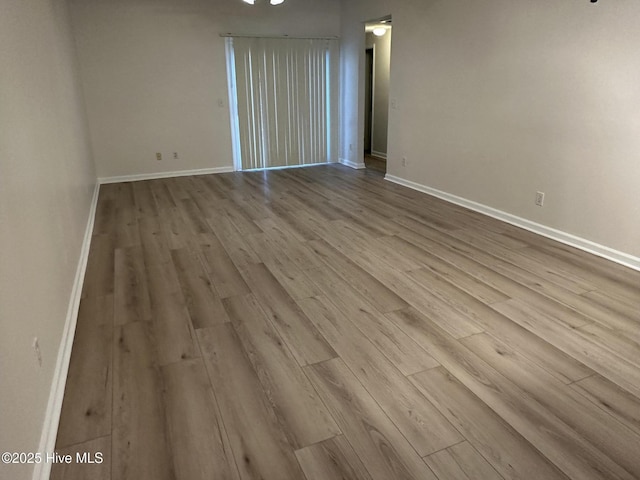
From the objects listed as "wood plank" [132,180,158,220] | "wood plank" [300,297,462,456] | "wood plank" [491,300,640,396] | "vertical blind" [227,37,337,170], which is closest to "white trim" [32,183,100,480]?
"wood plank" [300,297,462,456]

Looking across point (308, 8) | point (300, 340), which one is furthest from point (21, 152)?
point (308, 8)

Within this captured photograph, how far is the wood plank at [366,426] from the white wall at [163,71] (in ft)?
17.4

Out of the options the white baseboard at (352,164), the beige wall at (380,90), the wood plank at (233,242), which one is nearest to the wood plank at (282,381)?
the wood plank at (233,242)

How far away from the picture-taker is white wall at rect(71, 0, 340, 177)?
19.3 ft

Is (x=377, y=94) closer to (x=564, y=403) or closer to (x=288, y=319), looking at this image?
(x=288, y=319)

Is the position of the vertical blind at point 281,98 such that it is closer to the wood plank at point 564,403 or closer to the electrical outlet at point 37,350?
the wood plank at point 564,403

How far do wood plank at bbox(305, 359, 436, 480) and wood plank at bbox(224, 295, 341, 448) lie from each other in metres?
0.05

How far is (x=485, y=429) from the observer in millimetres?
1747

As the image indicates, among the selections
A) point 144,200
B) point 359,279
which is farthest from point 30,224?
point 144,200

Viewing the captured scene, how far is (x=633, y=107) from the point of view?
3162mm

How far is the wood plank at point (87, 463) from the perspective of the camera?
154cm

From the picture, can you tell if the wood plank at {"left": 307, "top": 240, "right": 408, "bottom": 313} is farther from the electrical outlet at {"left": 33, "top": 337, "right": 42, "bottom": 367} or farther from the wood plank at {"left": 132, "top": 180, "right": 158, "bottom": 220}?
the wood plank at {"left": 132, "top": 180, "right": 158, "bottom": 220}

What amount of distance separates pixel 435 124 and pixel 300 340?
149 inches

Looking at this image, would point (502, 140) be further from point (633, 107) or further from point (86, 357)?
point (86, 357)
